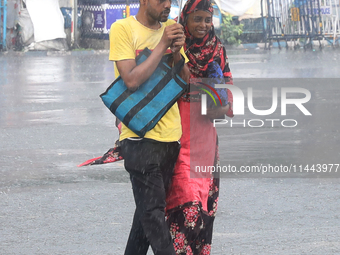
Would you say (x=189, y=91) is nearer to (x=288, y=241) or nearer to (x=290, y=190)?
(x=288, y=241)

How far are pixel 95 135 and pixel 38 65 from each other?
11811mm

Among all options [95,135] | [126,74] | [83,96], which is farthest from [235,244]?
[83,96]

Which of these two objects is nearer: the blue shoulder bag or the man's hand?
the man's hand

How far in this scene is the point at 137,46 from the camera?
337 centimetres

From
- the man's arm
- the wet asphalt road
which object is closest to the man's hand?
the man's arm

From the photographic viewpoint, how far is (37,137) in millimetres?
8672

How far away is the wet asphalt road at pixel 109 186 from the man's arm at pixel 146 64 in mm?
1616

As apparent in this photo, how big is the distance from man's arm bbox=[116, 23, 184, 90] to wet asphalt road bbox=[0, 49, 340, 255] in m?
1.62

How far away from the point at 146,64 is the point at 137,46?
16 centimetres

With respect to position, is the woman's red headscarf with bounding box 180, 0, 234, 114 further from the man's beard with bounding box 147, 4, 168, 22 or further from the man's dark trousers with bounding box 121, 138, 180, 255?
the man's dark trousers with bounding box 121, 138, 180, 255

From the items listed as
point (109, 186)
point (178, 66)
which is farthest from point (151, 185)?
point (109, 186)

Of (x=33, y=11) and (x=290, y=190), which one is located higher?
(x=33, y=11)

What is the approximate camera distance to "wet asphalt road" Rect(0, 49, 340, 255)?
4789mm

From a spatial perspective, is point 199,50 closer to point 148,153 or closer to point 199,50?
point 199,50
